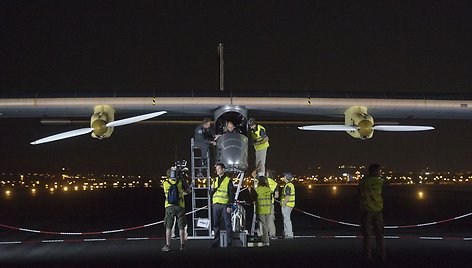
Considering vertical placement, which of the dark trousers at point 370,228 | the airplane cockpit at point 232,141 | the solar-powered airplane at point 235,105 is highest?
the solar-powered airplane at point 235,105

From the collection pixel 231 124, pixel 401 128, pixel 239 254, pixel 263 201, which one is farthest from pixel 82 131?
pixel 401 128

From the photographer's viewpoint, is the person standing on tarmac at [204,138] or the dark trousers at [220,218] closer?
the dark trousers at [220,218]

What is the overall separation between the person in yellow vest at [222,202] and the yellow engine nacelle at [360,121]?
5328 mm

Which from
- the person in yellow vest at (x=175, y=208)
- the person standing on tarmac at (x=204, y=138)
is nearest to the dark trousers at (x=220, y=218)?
the person in yellow vest at (x=175, y=208)

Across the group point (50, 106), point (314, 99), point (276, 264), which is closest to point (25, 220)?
point (50, 106)

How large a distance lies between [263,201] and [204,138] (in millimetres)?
2844

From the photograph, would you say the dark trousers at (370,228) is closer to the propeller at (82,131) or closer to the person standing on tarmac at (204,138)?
the person standing on tarmac at (204,138)

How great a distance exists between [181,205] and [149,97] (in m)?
4.92

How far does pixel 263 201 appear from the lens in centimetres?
1349

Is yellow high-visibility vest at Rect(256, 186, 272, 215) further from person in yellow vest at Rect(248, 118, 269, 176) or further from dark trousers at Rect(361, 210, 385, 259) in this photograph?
dark trousers at Rect(361, 210, 385, 259)

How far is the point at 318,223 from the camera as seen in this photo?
21.0 m

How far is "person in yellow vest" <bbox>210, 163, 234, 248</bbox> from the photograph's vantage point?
12602 millimetres

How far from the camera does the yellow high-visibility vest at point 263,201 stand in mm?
13484


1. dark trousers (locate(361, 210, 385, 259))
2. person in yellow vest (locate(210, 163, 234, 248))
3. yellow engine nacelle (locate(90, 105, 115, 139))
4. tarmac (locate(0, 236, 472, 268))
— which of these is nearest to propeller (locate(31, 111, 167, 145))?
yellow engine nacelle (locate(90, 105, 115, 139))
